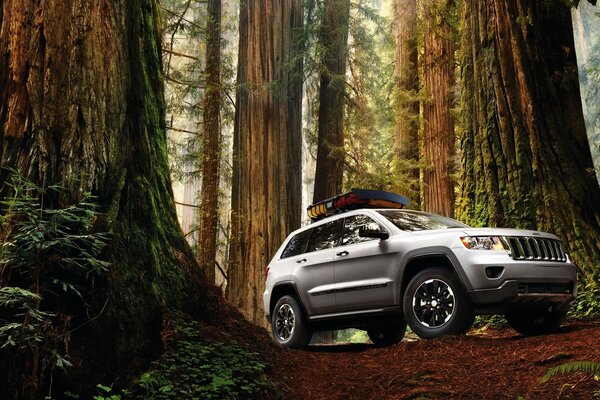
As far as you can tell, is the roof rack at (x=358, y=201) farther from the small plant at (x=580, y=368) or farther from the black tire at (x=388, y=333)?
the small plant at (x=580, y=368)

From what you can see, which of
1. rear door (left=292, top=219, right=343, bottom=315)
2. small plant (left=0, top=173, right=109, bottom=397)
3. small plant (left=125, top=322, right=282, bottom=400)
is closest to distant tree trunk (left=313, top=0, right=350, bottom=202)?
rear door (left=292, top=219, right=343, bottom=315)

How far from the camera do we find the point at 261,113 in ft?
45.9

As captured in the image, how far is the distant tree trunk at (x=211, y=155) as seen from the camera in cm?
1463

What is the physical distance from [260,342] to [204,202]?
855 cm

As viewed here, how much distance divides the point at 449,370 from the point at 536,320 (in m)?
2.68

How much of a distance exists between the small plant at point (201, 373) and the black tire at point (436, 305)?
257 cm

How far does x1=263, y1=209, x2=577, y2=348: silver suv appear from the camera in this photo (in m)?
7.32

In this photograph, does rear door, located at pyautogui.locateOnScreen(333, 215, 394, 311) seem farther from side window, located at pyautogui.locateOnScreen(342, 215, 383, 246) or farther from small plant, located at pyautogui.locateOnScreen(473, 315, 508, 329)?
small plant, located at pyautogui.locateOnScreen(473, 315, 508, 329)

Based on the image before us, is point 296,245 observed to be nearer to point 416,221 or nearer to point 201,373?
point 416,221

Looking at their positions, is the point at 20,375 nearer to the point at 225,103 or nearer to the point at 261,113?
the point at 261,113

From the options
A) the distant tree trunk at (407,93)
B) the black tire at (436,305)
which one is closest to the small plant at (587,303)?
the black tire at (436,305)

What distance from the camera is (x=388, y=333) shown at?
1032 centimetres

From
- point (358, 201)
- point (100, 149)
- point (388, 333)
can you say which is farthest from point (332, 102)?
point (100, 149)

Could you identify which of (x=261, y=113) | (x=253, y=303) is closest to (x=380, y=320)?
(x=253, y=303)
